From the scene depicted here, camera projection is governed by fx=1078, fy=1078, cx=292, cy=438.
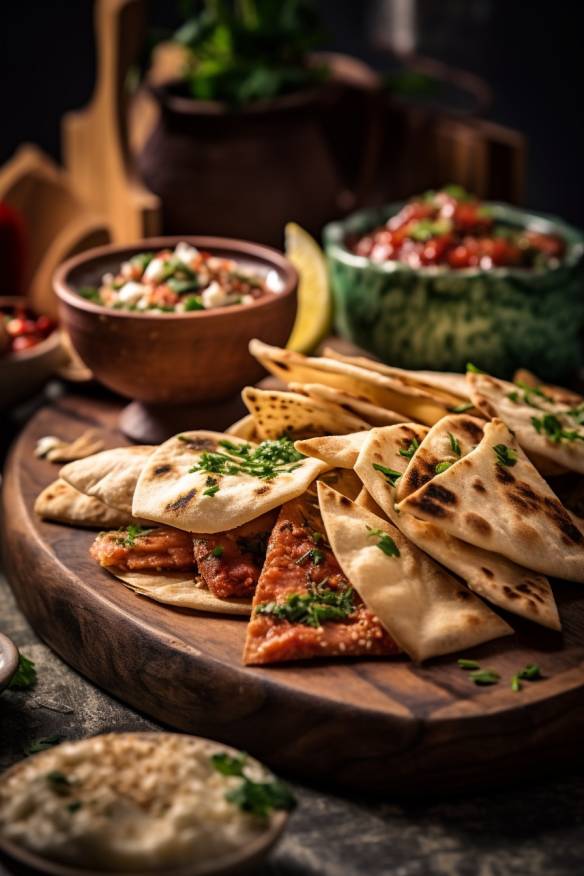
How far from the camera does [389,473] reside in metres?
2.10

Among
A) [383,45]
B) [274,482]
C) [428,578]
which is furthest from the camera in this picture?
[383,45]

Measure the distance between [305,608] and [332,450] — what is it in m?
0.34

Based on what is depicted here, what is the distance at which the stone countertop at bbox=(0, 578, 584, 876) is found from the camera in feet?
5.42

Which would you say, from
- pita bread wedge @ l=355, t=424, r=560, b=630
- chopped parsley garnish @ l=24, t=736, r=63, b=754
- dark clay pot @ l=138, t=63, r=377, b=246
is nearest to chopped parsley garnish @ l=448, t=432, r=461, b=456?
pita bread wedge @ l=355, t=424, r=560, b=630

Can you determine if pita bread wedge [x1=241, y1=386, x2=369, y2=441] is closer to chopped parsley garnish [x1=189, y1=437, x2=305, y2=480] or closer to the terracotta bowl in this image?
chopped parsley garnish [x1=189, y1=437, x2=305, y2=480]

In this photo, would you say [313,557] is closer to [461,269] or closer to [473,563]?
[473,563]

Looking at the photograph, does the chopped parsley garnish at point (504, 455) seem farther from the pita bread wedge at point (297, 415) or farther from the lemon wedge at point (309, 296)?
the lemon wedge at point (309, 296)

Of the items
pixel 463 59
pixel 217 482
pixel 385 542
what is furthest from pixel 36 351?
pixel 463 59

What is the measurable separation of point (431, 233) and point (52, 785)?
222cm

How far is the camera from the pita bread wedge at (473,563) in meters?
1.94

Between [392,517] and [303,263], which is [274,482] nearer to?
[392,517]

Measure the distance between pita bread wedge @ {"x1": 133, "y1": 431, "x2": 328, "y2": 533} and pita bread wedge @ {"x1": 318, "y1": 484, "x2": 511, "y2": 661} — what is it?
0.11 meters

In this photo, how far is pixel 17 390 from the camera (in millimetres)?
3062

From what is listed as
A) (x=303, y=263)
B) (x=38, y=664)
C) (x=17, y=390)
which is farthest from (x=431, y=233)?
(x=38, y=664)
